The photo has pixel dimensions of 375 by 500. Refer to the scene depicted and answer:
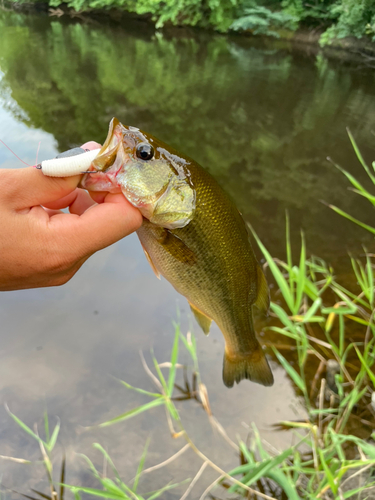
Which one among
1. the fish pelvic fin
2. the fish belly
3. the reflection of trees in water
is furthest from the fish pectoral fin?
the reflection of trees in water

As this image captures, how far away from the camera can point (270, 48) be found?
1859 cm

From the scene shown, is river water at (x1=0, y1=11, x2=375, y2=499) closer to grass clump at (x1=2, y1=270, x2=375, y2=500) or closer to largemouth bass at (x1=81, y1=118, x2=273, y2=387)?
grass clump at (x1=2, y1=270, x2=375, y2=500)

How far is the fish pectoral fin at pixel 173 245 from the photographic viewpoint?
1.45 meters

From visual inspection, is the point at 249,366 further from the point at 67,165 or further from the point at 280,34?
the point at 280,34

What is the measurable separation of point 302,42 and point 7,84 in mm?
15660

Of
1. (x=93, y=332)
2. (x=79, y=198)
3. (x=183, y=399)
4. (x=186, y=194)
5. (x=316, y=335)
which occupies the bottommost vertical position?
(x=93, y=332)

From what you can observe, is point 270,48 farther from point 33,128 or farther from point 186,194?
point 186,194

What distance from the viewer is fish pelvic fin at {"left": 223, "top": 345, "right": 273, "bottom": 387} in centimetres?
200

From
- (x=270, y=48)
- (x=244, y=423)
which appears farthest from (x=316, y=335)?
(x=270, y=48)

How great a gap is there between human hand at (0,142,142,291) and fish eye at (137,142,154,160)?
0.56 feet

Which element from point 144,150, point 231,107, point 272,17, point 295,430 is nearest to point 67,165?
point 144,150

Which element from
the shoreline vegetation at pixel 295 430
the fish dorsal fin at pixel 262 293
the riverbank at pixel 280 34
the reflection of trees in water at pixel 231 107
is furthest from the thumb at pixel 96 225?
the riverbank at pixel 280 34

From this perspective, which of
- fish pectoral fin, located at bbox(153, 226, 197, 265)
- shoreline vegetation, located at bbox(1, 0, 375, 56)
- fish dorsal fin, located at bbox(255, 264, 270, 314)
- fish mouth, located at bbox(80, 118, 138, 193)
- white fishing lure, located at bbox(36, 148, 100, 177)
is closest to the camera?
white fishing lure, located at bbox(36, 148, 100, 177)

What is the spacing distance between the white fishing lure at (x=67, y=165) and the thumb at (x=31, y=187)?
0.09ft
